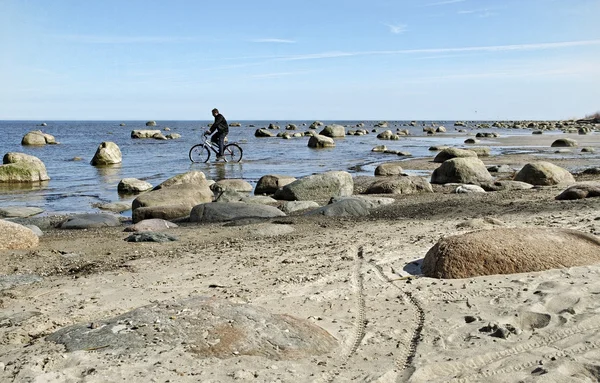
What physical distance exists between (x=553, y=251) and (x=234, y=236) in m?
4.25

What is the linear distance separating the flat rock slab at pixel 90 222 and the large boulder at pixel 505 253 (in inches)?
255

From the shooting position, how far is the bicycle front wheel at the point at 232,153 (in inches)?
919

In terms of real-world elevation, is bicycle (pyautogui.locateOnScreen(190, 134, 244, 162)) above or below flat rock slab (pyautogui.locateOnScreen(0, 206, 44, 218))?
above

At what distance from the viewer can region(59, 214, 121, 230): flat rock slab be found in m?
9.89

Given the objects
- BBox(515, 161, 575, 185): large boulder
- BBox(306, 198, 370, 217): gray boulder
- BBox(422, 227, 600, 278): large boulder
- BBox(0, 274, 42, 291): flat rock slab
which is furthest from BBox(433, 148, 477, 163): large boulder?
BBox(0, 274, 42, 291): flat rock slab

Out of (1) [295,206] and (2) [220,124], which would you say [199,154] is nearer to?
(2) [220,124]

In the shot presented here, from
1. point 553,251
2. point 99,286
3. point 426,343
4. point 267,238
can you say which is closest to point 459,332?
point 426,343

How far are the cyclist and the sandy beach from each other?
13022 millimetres

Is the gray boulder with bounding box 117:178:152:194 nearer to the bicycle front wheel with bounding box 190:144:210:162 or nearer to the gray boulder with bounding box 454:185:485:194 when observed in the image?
the gray boulder with bounding box 454:185:485:194

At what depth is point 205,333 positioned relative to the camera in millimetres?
3746

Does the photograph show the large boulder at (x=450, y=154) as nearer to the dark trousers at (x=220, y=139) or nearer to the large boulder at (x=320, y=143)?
the dark trousers at (x=220, y=139)

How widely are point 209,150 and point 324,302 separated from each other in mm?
18838

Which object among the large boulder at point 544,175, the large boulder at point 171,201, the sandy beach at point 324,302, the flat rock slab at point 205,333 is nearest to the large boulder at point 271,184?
the large boulder at point 171,201

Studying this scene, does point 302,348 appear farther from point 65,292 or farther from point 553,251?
point 553,251
